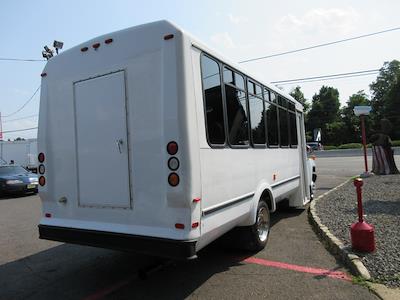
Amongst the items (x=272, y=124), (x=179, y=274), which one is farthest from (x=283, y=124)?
(x=179, y=274)

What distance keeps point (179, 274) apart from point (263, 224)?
1731mm

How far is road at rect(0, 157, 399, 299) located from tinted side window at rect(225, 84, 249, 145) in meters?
1.72

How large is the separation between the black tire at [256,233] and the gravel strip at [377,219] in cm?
122

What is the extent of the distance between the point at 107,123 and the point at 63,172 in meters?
0.98

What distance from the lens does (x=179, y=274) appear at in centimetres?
525

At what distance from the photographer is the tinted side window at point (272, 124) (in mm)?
6875

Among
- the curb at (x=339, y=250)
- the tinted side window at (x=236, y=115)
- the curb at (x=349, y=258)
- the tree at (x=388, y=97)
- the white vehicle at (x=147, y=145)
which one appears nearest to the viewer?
the white vehicle at (x=147, y=145)

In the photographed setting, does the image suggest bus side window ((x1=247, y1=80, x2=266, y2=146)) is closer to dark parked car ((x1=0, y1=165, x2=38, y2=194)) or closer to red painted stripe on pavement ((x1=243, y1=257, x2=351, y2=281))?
red painted stripe on pavement ((x1=243, y1=257, x2=351, y2=281))

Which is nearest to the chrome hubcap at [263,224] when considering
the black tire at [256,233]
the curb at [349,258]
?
the black tire at [256,233]

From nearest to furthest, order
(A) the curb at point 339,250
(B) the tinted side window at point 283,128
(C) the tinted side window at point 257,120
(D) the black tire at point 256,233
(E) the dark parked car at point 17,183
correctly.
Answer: (A) the curb at point 339,250 → (D) the black tire at point 256,233 → (C) the tinted side window at point 257,120 → (B) the tinted side window at point 283,128 → (E) the dark parked car at point 17,183

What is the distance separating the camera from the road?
4.59 m

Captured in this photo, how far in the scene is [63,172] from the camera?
5117 millimetres

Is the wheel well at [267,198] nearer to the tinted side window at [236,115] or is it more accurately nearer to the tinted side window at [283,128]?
the tinted side window at [236,115]

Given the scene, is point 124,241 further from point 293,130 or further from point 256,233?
point 293,130
